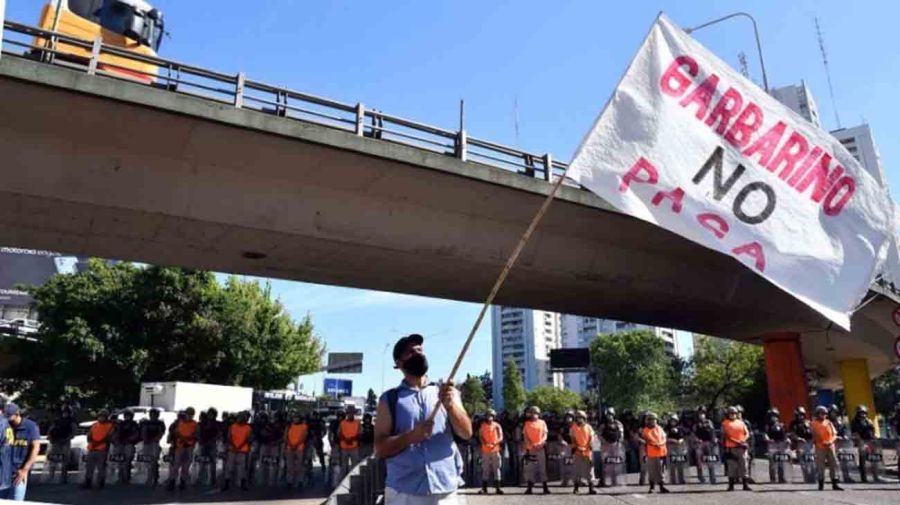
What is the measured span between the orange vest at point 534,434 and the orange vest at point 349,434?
11.6 ft

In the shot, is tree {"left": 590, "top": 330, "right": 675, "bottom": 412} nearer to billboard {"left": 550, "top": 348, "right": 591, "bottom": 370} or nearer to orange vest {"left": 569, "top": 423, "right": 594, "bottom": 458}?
billboard {"left": 550, "top": 348, "right": 591, "bottom": 370}

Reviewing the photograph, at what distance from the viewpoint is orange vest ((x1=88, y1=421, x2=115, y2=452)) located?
44.7 feet

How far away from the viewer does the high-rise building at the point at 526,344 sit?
567 ft

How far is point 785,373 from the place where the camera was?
81.5 feet

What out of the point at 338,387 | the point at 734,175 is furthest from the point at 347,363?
the point at 734,175

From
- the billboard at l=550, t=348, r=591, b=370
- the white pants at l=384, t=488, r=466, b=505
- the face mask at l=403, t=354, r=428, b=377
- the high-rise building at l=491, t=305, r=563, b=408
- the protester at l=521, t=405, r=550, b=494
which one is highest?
the high-rise building at l=491, t=305, r=563, b=408

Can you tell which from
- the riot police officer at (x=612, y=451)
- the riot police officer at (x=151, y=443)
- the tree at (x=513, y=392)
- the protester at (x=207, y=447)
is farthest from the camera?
the tree at (x=513, y=392)

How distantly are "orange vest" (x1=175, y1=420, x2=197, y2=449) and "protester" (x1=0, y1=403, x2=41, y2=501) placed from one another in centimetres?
589

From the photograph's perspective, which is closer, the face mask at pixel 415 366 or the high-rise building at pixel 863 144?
the face mask at pixel 415 366

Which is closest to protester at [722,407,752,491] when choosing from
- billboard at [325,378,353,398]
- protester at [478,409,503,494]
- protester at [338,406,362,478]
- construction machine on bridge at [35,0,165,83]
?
protester at [478,409,503,494]

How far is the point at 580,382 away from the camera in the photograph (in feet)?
543

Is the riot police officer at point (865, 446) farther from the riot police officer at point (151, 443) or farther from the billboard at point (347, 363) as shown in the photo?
the billboard at point (347, 363)

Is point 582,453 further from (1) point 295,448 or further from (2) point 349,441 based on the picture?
(1) point 295,448

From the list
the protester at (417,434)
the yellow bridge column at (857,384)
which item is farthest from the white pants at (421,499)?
the yellow bridge column at (857,384)
